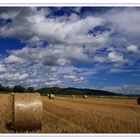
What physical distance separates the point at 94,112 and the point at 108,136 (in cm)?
136

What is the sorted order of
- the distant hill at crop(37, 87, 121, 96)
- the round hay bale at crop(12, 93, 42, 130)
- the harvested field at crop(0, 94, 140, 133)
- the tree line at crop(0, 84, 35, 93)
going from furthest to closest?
1. the distant hill at crop(37, 87, 121, 96)
2. the tree line at crop(0, 84, 35, 93)
3. the harvested field at crop(0, 94, 140, 133)
4. the round hay bale at crop(12, 93, 42, 130)

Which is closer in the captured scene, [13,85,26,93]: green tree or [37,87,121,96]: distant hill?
[13,85,26,93]: green tree

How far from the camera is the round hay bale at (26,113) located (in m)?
5.81

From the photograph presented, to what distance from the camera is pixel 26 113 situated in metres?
5.82

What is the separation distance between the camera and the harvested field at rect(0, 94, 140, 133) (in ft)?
19.9

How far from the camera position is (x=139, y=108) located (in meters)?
7.69

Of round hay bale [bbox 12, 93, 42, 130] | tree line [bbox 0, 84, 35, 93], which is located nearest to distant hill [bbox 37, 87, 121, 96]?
tree line [bbox 0, 84, 35, 93]

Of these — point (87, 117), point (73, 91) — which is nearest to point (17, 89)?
point (73, 91)

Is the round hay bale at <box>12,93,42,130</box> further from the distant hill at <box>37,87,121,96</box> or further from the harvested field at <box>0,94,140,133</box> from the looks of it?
the distant hill at <box>37,87,121,96</box>

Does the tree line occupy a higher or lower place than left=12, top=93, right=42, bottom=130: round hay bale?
higher

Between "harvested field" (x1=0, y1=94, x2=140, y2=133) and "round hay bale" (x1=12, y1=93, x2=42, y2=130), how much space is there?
0.15 metres

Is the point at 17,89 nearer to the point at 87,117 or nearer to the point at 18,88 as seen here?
the point at 18,88

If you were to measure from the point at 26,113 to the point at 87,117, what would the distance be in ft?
4.19

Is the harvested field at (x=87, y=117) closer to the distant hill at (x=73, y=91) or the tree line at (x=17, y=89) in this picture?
the tree line at (x=17, y=89)
